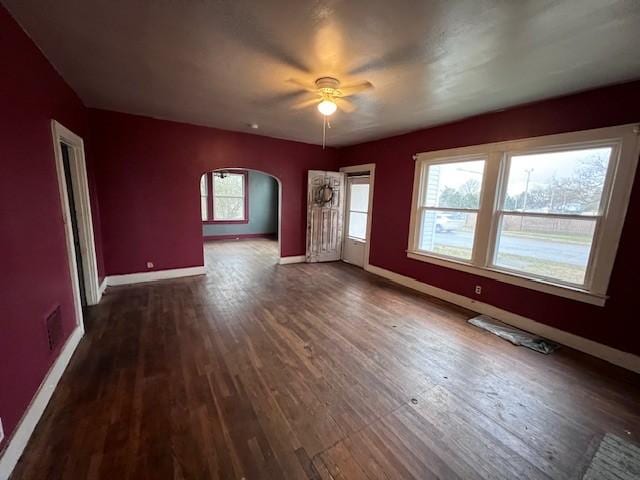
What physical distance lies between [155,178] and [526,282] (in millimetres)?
5364

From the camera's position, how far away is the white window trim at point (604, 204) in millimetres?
2404

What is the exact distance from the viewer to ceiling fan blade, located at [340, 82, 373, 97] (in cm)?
259

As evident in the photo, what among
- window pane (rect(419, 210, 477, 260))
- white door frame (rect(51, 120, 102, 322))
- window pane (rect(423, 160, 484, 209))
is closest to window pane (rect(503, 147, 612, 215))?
window pane (rect(423, 160, 484, 209))

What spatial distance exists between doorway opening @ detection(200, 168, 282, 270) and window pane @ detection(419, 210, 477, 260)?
4170mm

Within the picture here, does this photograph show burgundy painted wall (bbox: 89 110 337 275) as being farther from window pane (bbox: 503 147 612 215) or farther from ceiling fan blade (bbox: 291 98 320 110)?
window pane (bbox: 503 147 612 215)

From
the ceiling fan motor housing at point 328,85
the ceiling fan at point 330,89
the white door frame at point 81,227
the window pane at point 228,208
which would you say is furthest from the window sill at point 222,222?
the ceiling fan motor housing at point 328,85

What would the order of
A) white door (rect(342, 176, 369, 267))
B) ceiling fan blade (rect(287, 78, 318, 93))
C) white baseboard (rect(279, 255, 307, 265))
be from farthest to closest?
white baseboard (rect(279, 255, 307, 265)), white door (rect(342, 176, 369, 267)), ceiling fan blade (rect(287, 78, 318, 93))

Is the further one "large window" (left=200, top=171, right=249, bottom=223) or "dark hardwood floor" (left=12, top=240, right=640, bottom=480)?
"large window" (left=200, top=171, right=249, bottom=223)

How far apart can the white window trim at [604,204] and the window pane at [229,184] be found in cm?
617

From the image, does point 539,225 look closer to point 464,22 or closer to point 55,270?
point 464,22

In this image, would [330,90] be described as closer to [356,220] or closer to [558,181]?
[558,181]

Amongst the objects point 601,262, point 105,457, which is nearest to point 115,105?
point 105,457

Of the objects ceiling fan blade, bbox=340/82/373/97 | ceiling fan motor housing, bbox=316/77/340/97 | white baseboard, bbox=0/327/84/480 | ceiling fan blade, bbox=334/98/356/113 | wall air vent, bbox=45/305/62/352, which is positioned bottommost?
white baseboard, bbox=0/327/84/480

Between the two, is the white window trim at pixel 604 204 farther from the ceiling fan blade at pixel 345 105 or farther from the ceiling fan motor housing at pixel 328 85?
the ceiling fan motor housing at pixel 328 85
